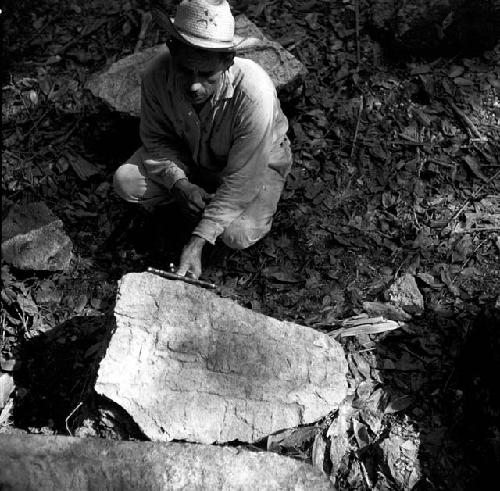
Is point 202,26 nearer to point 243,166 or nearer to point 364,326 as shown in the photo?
point 243,166

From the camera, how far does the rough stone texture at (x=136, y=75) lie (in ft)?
17.5

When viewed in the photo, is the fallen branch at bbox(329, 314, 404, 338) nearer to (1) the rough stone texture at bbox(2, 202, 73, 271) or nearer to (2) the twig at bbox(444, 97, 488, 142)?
(2) the twig at bbox(444, 97, 488, 142)

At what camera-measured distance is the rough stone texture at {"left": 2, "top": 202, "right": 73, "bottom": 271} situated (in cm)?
490

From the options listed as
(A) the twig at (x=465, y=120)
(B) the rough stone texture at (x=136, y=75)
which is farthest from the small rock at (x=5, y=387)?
(A) the twig at (x=465, y=120)

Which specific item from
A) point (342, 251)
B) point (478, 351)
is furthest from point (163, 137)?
point (478, 351)

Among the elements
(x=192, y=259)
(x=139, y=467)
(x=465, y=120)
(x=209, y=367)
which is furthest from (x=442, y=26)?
(x=139, y=467)

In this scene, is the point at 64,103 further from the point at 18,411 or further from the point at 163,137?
the point at 18,411

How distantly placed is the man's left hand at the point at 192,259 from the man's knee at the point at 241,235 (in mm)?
268

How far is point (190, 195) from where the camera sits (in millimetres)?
4539

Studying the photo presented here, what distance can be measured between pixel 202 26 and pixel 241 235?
1.43 m

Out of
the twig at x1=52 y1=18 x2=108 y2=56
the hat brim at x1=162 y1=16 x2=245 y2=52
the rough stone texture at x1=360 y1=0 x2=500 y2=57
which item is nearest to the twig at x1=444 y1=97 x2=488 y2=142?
the rough stone texture at x1=360 y1=0 x2=500 y2=57

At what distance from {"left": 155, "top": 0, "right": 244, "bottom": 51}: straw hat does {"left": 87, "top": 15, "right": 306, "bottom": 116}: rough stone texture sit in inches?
61.7

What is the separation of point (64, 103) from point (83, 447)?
3330 mm

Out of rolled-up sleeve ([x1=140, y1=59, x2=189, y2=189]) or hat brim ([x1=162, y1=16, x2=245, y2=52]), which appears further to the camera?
rolled-up sleeve ([x1=140, y1=59, x2=189, y2=189])
